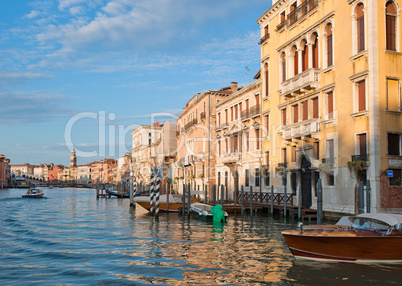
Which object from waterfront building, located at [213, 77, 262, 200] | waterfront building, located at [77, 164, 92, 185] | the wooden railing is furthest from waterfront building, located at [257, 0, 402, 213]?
waterfront building, located at [77, 164, 92, 185]

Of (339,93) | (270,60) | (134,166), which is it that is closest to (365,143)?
(339,93)

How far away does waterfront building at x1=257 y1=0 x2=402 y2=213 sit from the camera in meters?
18.6

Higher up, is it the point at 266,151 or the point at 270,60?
the point at 270,60

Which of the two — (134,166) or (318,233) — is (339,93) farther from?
(134,166)

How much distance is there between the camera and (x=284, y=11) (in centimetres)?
2670

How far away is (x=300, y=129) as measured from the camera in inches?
920

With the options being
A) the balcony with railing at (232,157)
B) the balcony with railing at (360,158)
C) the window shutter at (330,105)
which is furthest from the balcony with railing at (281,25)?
the balcony with railing at (360,158)

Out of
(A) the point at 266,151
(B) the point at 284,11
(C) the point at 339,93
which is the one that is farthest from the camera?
(A) the point at 266,151

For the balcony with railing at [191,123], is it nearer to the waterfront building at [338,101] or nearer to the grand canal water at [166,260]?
the waterfront building at [338,101]

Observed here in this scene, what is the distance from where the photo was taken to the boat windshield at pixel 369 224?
11332mm

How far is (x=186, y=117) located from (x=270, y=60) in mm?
21514

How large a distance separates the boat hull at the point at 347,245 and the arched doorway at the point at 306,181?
12336 millimetres

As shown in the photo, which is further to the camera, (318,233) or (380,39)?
(380,39)

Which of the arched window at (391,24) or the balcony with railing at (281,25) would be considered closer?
the arched window at (391,24)
